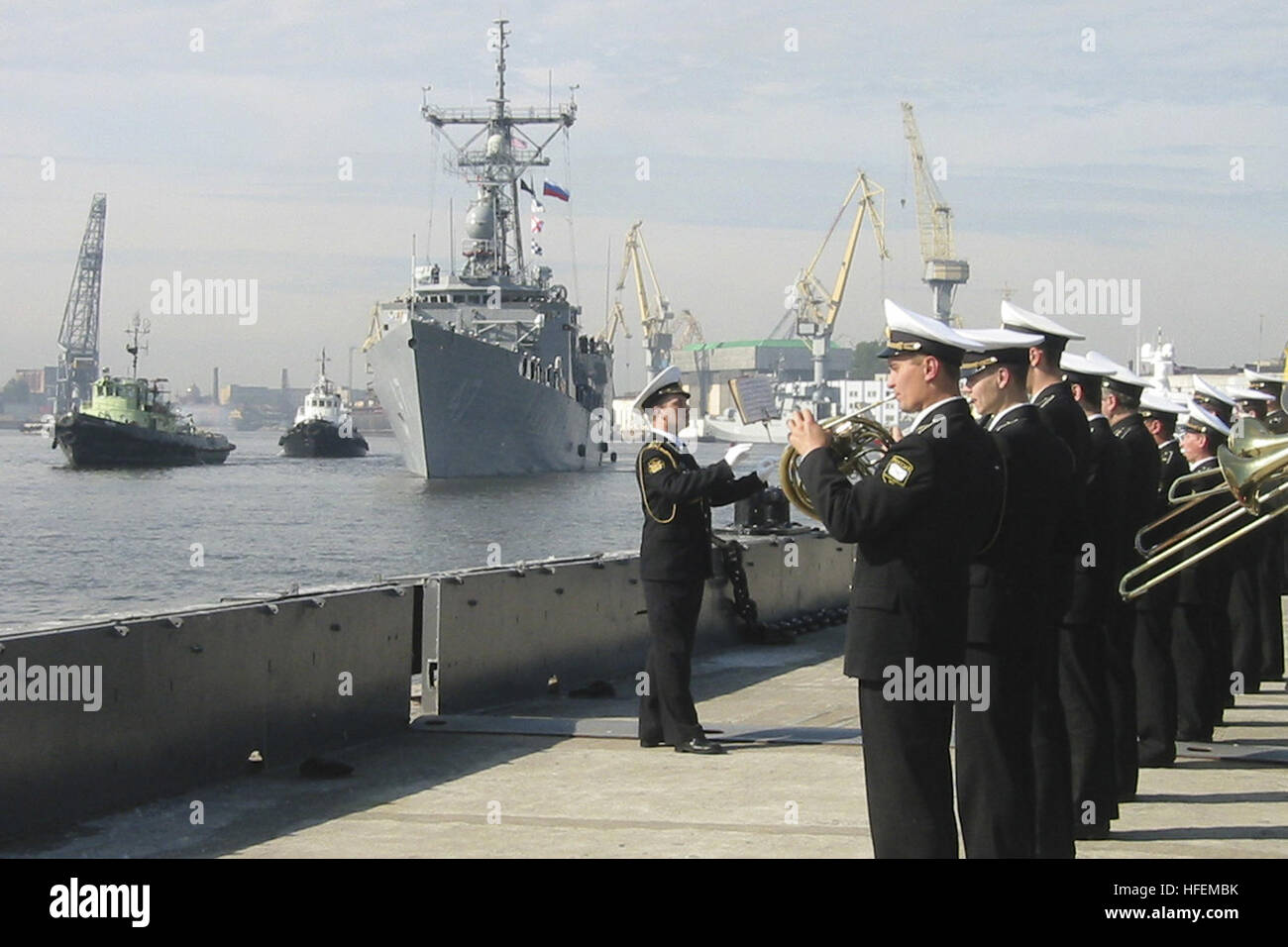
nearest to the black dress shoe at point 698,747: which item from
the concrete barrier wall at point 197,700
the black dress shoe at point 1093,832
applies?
the concrete barrier wall at point 197,700

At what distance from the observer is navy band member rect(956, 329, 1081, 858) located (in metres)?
5.60

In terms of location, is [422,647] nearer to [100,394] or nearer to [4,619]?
[4,619]

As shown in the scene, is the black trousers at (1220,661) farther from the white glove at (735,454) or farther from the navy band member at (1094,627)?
the white glove at (735,454)

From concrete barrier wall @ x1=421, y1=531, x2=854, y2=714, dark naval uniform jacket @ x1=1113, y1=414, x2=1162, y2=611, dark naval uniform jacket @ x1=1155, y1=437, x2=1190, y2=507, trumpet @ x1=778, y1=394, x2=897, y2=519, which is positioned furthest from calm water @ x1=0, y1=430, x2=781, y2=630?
trumpet @ x1=778, y1=394, x2=897, y2=519

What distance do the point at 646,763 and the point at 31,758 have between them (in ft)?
9.26

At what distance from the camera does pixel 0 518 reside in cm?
4975

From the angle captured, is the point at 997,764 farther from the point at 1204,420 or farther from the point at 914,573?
the point at 1204,420

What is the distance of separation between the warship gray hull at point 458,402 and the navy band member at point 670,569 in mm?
48973

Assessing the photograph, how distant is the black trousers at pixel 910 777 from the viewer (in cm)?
518

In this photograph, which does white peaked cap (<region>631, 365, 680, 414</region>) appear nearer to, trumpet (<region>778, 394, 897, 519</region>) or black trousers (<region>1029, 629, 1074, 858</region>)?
trumpet (<region>778, 394, 897, 519</region>)

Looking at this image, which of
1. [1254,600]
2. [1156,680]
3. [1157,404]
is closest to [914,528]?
[1156,680]

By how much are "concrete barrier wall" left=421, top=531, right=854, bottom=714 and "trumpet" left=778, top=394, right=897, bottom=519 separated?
330 centimetres

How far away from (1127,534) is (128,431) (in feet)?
252
